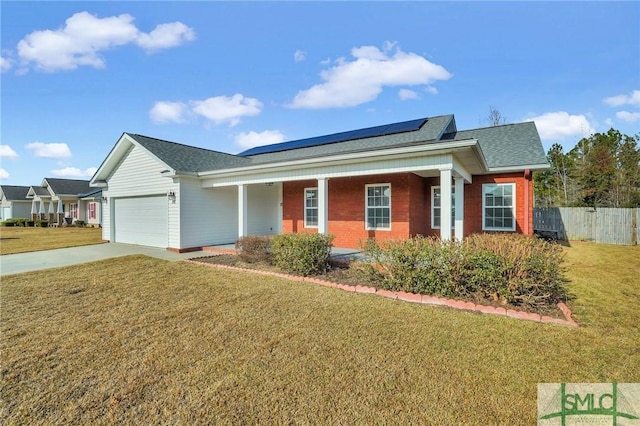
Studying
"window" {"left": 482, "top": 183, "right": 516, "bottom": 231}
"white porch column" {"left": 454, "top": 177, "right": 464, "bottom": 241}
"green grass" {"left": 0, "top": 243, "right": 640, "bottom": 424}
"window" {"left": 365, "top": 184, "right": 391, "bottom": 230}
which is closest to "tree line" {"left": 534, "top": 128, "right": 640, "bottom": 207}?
"window" {"left": 482, "top": 183, "right": 516, "bottom": 231}

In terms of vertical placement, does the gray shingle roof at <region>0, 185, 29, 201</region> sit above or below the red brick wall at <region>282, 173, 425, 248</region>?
above

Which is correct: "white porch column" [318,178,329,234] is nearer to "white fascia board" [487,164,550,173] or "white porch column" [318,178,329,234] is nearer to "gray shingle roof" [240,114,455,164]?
"gray shingle roof" [240,114,455,164]

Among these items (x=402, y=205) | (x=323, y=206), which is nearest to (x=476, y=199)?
(x=402, y=205)

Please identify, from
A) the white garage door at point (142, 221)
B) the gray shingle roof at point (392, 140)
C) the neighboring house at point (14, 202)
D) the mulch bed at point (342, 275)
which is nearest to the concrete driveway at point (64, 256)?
the white garage door at point (142, 221)

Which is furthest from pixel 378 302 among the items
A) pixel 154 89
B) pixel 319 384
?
pixel 154 89

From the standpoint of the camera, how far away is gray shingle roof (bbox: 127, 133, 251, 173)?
40.0ft

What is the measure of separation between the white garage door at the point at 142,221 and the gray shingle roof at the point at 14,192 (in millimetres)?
36563

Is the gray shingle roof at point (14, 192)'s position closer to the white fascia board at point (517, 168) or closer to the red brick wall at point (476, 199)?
the red brick wall at point (476, 199)

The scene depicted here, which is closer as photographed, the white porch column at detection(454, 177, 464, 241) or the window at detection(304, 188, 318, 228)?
the white porch column at detection(454, 177, 464, 241)

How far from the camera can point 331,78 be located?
57.2 ft

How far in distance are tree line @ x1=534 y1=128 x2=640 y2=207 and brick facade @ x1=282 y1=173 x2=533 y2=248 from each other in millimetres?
11790

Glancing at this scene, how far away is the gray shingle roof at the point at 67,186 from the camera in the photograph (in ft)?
102

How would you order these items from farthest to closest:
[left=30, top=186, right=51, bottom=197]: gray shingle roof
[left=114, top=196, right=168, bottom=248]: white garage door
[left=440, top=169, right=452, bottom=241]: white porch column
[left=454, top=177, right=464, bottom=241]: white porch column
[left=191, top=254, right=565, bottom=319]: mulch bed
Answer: [left=30, top=186, right=51, bottom=197]: gray shingle roof
[left=114, top=196, right=168, bottom=248]: white garage door
[left=454, top=177, right=464, bottom=241]: white porch column
[left=440, top=169, right=452, bottom=241]: white porch column
[left=191, top=254, right=565, bottom=319]: mulch bed

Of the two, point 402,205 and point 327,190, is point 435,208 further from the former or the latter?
point 327,190
